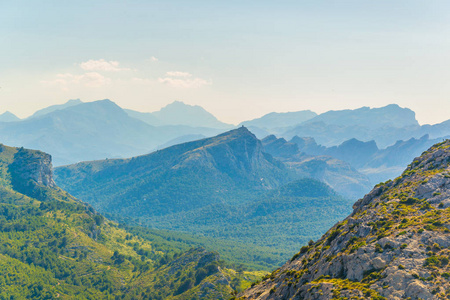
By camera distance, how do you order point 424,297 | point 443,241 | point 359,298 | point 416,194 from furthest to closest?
point 416,194, point 443,241, point 359,298, point 424,297

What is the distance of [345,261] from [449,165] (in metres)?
39.9

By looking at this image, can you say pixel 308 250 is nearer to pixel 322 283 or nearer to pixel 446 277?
pixel 322 283

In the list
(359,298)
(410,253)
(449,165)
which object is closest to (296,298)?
(359,298)

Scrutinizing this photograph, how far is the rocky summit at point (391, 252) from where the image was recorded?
73.4 m

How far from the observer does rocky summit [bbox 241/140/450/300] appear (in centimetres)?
7344

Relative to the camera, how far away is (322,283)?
3228 inches

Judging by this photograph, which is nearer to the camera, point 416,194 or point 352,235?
point 352,235

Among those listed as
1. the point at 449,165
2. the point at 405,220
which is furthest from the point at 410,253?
the point at 449,165

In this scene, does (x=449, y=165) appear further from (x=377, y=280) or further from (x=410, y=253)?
(x=377, y=280)

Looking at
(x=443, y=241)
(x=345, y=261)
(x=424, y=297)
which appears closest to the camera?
(x=424, y=297)

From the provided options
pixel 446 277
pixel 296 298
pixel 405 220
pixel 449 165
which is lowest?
pixel 296 298

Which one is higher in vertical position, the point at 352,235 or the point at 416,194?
the point at 416,194

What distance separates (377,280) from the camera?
76125 mm

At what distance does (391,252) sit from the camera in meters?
80.1
